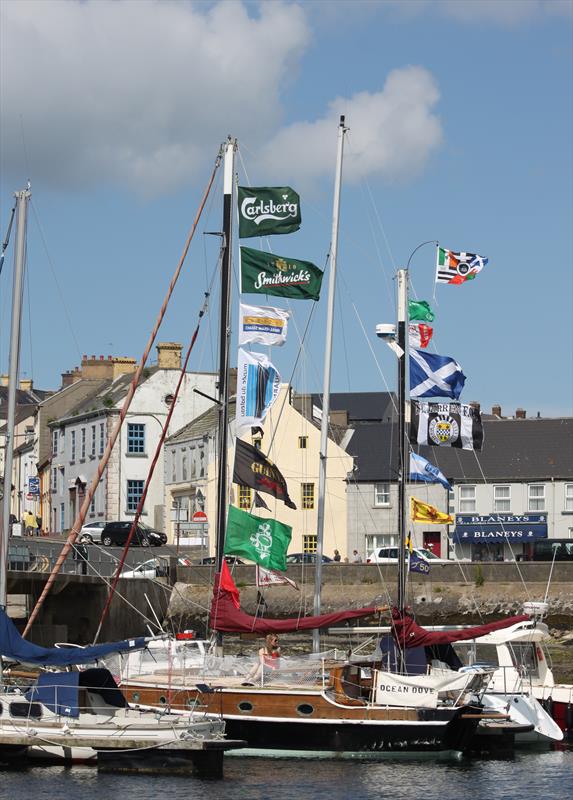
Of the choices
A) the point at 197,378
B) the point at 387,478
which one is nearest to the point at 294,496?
the point at 387,478

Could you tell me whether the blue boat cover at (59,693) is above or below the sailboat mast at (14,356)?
below

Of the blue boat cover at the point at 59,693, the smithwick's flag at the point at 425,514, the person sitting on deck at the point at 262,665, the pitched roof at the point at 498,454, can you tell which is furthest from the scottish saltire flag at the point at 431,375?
the pitched roof at the point at 498,454

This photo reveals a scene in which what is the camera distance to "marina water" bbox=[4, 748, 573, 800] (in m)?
31.0

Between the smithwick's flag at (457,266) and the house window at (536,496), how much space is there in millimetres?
39160

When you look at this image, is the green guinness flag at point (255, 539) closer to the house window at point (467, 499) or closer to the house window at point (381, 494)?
the house window at point (381, 494)

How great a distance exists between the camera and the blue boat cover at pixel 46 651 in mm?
35344

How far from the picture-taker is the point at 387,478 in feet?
274

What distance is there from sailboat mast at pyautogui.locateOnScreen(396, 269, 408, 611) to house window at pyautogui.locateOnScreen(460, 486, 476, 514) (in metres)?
42.7

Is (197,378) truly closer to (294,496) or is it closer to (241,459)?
(294,496)

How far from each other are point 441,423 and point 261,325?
699 centimetres

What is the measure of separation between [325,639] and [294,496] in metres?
23.3

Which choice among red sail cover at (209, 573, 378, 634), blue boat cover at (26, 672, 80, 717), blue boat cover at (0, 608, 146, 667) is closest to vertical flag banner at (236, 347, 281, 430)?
red sail cover at (209, 573, 378, 634)

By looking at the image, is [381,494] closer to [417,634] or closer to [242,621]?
[417,634]

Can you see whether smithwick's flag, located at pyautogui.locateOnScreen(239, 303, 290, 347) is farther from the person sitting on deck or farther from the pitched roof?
the pitched roof
